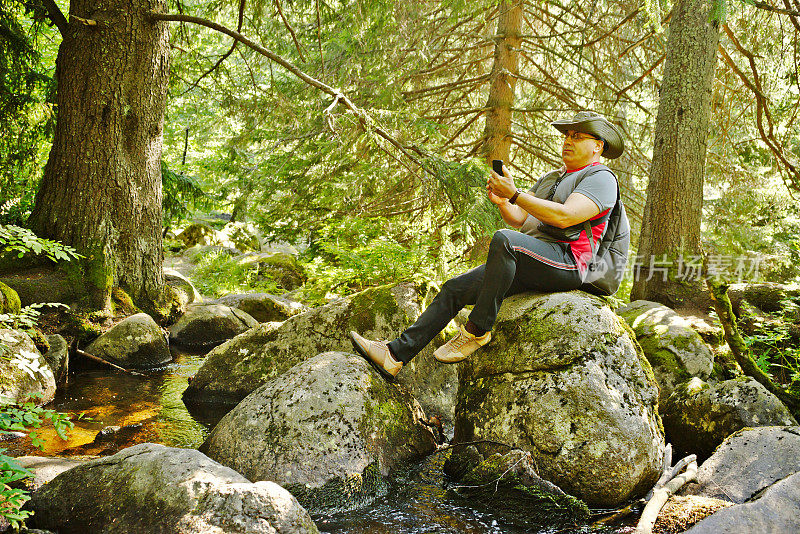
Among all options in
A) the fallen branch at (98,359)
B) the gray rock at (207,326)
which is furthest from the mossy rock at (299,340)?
the gray rock at (207,326)

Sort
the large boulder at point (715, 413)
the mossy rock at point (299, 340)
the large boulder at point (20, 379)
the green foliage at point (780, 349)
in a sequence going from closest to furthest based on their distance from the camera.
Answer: the large boulder at point (715, 413) → the large boulder at point (20, 379) → the green foliage at point (780, 349) → the mossy rock at point (299, 340)

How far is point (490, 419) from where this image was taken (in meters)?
3.86

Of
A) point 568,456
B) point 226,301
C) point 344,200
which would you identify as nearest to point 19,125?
point 226,301

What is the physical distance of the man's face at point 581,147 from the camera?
4.14 meters

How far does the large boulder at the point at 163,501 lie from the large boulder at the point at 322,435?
0.57 m

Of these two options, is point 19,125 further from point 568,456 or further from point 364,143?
point 568,456

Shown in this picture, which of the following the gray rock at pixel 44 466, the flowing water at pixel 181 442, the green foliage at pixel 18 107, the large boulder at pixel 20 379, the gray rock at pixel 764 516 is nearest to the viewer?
the gray rock at pixel 764 516

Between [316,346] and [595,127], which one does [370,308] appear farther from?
[595,127]

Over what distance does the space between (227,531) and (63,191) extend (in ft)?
19.3

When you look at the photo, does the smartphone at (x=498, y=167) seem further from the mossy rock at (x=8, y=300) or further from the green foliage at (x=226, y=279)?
the green foliage at (x=226, y=279)

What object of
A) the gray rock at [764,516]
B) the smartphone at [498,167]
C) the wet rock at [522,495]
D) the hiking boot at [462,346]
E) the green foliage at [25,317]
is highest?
the smartphone at [498,167]

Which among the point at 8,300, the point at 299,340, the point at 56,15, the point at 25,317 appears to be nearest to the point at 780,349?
the point at 299,340

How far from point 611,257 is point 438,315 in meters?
1.41

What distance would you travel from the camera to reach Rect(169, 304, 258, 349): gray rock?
25.6 feet
